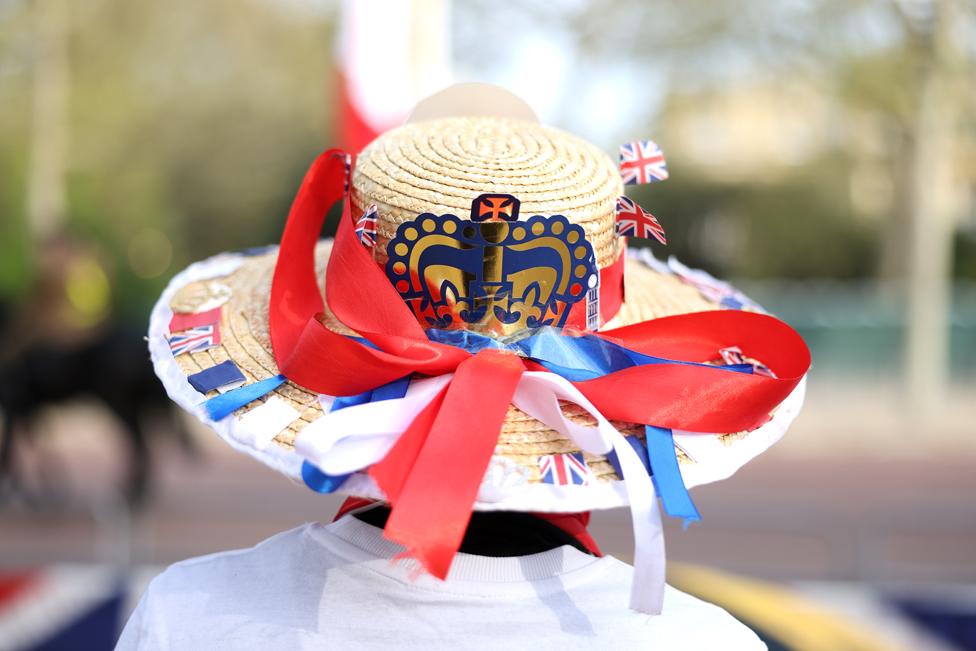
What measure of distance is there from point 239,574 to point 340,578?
17 cm

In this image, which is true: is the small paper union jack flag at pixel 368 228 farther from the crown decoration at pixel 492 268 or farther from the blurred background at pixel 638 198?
the blurred background at pixel 638 198

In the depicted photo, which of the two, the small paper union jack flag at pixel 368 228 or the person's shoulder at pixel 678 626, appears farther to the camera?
the small paper union jack flag at pixel 368 228

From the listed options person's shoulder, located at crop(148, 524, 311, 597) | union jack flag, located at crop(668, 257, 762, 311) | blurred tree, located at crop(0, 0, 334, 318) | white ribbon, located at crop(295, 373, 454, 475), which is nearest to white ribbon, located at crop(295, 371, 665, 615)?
white ribbon, located at crop(295, 373, 454, 475)

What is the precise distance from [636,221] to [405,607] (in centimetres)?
71

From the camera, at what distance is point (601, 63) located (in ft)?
48.2

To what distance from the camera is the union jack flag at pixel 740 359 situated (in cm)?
163

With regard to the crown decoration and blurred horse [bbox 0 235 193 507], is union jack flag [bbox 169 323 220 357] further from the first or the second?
blurred horse [bbox 0 235 193 507]

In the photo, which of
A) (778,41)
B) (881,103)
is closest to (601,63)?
(778,41)

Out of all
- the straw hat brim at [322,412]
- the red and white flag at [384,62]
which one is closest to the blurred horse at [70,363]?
the red and white flag at [384,62]

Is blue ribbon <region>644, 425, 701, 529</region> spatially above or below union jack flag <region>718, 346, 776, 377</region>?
below

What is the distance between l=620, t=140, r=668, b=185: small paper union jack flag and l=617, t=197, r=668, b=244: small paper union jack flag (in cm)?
9

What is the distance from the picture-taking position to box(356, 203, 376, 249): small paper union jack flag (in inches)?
59.3

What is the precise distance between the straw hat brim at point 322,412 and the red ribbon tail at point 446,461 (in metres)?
0.04

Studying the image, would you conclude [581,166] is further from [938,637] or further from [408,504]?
[938,637]
